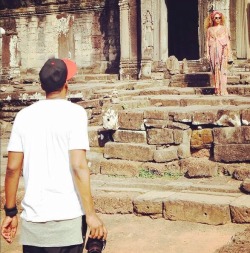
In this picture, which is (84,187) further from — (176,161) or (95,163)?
(95,163)

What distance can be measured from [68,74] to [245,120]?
4.76 meters

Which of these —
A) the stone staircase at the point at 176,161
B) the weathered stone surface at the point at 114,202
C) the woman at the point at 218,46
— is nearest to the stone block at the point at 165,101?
the stone staircase at the point at 176,161

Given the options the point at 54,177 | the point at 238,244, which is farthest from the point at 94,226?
the point at 238,244

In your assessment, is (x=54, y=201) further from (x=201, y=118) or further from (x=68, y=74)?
(x=201, y=118)

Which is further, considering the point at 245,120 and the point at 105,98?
the point at 105,98

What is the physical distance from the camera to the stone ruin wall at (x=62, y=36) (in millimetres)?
16141

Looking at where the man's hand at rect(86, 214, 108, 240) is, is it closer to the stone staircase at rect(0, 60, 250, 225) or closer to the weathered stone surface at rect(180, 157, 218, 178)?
the stone staircase at rect(0, 60, 250, 225)

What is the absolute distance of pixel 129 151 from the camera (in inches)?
290

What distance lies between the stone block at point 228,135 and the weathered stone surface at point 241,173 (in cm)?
58

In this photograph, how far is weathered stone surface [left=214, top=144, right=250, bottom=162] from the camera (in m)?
6.70

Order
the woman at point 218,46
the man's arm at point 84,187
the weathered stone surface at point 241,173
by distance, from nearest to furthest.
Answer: the man's arm at point 84,187
the weathered stone surface at point 241,173
the woman at point 218,46

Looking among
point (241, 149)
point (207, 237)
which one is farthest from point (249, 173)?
point (207, 237)

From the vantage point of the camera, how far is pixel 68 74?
2.81 meters

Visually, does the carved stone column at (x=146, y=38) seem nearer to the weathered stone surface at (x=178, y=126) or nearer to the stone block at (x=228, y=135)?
the weathered stone surface at (x=178, y=126)
